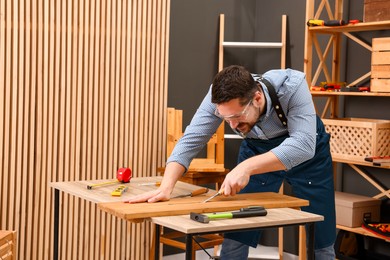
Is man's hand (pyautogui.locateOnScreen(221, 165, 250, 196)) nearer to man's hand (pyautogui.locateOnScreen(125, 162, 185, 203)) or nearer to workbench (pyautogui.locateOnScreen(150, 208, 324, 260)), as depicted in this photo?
workbench (pyautogui.locateOnScreen(150, 208, 324, 260))

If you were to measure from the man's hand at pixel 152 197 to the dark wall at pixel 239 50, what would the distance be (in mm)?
2381

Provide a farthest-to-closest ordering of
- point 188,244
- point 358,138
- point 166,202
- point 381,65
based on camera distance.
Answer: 1. point 358,138
2. point 381,65
3. point 166,202
4. point 188,244

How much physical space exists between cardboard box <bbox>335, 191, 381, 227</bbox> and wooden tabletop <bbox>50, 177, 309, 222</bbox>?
149 centimetres

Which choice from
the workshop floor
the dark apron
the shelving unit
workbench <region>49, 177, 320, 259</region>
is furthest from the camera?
the workshop floor

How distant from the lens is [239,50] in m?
5.64

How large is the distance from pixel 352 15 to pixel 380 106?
0.75m

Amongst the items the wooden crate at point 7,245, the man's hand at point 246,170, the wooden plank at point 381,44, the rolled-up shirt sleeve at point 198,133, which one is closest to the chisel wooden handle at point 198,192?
the rolled-up shirt sleeve at point 198,133

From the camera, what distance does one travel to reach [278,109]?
304cm

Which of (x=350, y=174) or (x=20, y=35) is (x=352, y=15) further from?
(x=20, y=35)

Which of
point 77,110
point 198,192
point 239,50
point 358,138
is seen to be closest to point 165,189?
point 198,192

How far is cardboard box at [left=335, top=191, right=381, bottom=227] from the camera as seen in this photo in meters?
4.44

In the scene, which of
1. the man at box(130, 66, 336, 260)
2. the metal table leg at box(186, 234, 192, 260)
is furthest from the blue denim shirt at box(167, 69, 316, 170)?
the metal table leg at box(186, 234, 192, 260)

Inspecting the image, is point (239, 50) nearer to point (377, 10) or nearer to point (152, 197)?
point (377, 10)

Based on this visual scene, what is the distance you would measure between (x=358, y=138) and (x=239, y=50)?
160 centimetres
